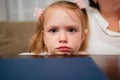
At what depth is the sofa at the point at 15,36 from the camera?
1478 mm

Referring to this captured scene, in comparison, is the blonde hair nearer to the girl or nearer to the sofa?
the girl

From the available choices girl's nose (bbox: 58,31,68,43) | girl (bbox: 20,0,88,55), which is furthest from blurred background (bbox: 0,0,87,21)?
girl's nose (bbox: 58,31,68,43)

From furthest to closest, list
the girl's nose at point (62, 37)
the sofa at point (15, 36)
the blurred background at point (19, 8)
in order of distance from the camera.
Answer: the blurred background at point (19, 8), the sofa at point (15, 36), the girl's nose at point (62, 37)

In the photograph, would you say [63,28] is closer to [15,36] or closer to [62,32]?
[62,32]

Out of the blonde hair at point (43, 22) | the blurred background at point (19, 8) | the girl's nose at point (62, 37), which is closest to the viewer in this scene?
the girl's nose at point (62, 37)

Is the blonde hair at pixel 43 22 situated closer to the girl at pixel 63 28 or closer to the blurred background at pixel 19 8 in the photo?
the girl at pixel 63 28

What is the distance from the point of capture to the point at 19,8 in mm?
1897

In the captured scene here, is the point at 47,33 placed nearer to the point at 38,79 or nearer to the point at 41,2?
the point at 38,79

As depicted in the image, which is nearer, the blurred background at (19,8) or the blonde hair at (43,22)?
the blonde hair at (43,22)

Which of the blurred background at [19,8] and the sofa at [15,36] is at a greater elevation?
the blurred background at [19,8]

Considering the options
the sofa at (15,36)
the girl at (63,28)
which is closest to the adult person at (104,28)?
the girl at (63,28)

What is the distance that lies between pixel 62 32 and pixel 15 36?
60cm

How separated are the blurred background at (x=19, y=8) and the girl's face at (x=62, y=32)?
0.85 metres

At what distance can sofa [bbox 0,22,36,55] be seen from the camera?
148 cm
